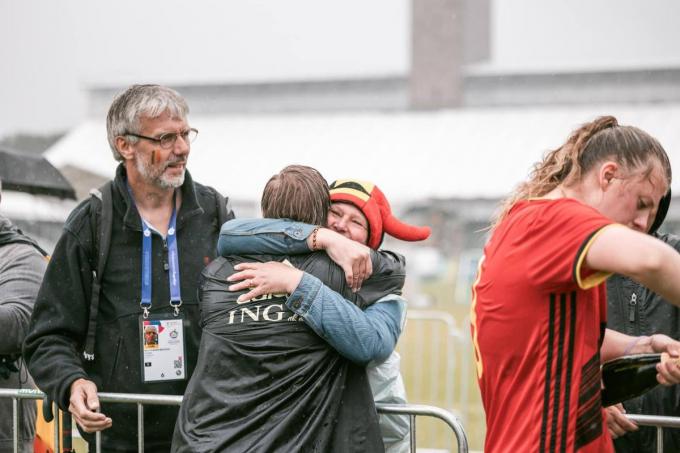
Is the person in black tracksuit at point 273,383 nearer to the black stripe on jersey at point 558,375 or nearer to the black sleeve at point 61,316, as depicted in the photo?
the black stripe on jersey at point 558,375

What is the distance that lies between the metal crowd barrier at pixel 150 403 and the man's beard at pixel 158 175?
2.44ft

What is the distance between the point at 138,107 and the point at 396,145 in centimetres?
2177

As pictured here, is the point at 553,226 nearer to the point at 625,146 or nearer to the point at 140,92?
the point at 625,146

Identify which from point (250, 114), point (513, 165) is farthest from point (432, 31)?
point (513, 165)

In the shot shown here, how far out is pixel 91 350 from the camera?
Answer: 10.3ft

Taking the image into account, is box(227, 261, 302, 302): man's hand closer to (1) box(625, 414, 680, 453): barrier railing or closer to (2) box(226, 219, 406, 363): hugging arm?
(2) box(226, 219, 406, 363): hugging arm

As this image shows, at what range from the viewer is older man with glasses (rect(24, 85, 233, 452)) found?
3.09 meters

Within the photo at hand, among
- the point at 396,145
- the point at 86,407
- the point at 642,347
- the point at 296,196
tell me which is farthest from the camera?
the point at 396,145

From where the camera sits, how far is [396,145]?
977 inches

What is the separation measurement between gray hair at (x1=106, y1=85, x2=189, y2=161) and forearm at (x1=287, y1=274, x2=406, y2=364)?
1.09m

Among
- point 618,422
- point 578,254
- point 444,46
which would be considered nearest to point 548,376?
point 578,254

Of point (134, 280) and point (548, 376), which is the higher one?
point (134, 280)

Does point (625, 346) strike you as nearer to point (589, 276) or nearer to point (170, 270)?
point (589, 276)

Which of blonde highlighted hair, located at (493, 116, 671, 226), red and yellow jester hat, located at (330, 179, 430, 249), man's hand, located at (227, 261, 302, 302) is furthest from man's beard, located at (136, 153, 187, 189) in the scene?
blonde highlighted hair, located at (493, 116, 671, 226)
